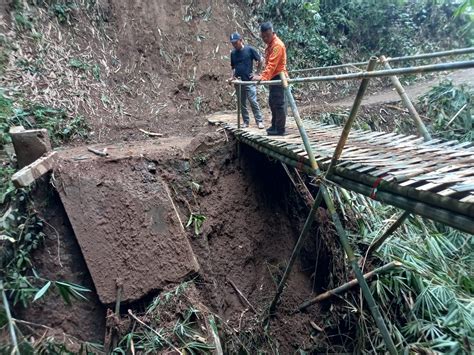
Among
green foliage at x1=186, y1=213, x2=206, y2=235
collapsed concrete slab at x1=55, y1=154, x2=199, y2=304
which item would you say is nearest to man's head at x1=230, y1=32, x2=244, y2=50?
collapsed concrete slab at x1=55, y1=154, x2=199, y2=304

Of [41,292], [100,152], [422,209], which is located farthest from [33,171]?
[422,209]

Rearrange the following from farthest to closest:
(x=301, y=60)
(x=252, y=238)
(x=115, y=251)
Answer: (x=301, y=60), (x=252, y=238), (x=115, y=251)

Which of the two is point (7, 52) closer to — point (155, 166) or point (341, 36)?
point (155, 166)

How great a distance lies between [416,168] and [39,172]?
11.9ft

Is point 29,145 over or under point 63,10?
under

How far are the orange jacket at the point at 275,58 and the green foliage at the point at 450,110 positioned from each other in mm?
4634

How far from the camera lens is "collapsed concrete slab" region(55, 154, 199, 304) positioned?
4.49 metres

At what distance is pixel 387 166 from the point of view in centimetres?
317

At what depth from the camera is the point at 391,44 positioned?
38.8 feet

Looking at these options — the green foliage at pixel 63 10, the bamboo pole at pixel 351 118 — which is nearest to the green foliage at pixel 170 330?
the bamboo pole at pixel 351 118

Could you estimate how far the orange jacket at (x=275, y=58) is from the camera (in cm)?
497

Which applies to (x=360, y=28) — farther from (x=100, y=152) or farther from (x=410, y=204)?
(x=410, y=204)

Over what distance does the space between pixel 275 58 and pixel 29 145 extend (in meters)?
3.00

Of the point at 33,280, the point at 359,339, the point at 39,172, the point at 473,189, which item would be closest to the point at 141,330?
the point at 33,280
